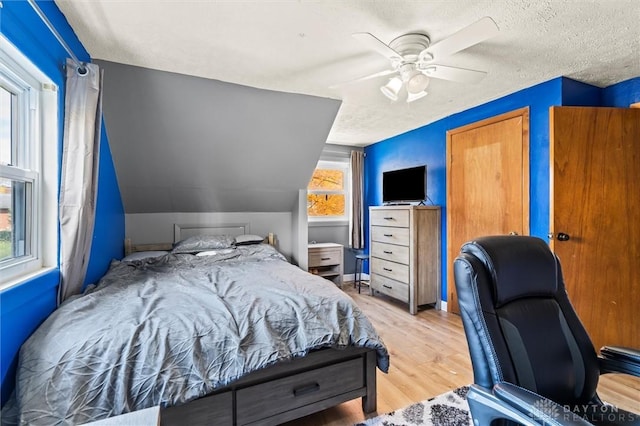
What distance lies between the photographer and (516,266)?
3.80ft

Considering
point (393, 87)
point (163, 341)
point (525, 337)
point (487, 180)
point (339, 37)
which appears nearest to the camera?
point (525, 337)

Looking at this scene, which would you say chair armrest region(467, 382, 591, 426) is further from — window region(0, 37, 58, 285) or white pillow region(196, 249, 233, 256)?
white pillow region(196, 249, 233, 256)

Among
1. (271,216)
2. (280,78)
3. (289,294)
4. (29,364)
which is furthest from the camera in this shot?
(271,216)

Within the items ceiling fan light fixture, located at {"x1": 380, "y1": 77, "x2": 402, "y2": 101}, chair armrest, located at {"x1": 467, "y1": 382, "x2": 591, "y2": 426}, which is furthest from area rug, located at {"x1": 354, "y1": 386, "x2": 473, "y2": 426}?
ceiling fan light fixture, located at {"x1": 380, "y1": 77, "x2": 402, "y2": 101}

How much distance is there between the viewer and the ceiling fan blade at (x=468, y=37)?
55.5 inches

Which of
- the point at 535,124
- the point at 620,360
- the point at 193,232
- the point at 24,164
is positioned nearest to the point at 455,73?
the point at 535,124

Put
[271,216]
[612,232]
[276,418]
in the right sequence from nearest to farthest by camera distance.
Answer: [276,418] → [612,232] → [271,216]

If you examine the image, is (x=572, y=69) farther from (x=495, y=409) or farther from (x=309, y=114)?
(x=495, y=409)

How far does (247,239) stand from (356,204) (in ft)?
6.46

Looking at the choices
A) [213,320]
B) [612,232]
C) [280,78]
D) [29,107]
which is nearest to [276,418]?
[213,320]

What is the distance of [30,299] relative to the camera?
1378 millimetres

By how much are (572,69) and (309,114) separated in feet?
7.31

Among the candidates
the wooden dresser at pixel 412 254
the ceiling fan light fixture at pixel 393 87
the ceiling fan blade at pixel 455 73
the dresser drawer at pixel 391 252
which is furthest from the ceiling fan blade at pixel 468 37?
the dresser drawer at pixel 391 252

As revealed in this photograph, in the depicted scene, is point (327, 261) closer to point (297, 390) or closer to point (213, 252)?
point (213, 252)
